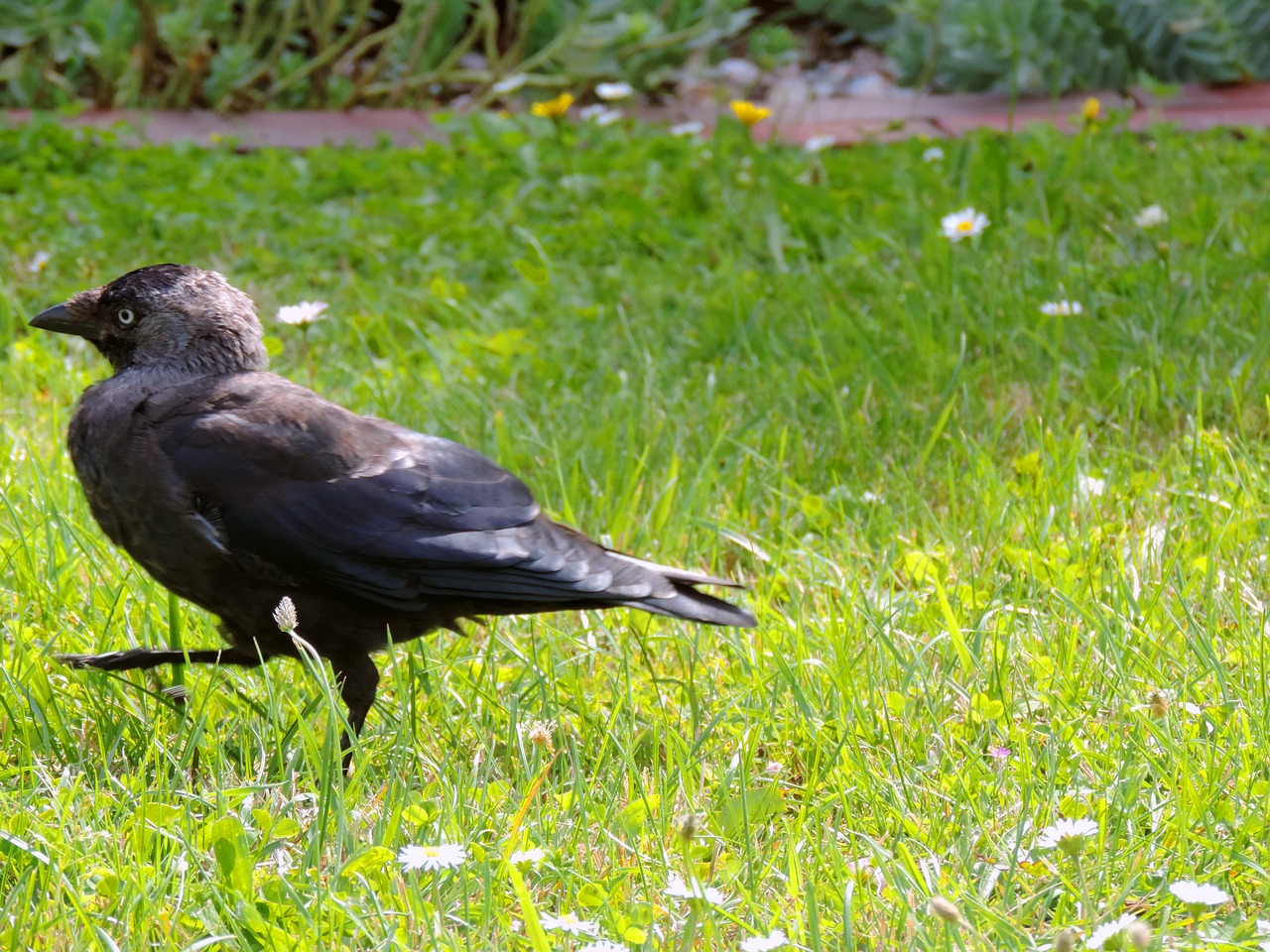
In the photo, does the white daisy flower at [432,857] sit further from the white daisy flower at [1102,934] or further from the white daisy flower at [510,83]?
the white daisy flower at [510,83]

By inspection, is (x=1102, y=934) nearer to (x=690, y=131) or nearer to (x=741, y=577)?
(x=741, y=577)

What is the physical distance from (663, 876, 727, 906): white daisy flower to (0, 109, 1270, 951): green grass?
0.04 meters

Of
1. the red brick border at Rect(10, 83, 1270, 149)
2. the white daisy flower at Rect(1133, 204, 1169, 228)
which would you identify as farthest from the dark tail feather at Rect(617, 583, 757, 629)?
the red brick border at Rect(10, 83, 1270, 149)

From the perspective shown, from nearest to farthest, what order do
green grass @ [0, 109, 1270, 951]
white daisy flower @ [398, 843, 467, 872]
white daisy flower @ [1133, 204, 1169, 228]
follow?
white daisy flower @ [398, 843, 467, 872], green grass @ [0, 109, 1270, 951], white daisy flower @ [1133, 204, 1169, 228]

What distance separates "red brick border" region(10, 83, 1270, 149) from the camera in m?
6.54

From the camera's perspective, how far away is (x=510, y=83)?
6590 mm

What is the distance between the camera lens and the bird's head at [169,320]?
281 centimetres

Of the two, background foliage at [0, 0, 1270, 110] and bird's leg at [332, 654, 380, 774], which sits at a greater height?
background foliage at [0, 0, 1270, 110]

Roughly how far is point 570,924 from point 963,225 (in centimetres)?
325

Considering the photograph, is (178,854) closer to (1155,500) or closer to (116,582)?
(116,582)

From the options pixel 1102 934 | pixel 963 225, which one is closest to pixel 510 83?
pixel 963 225

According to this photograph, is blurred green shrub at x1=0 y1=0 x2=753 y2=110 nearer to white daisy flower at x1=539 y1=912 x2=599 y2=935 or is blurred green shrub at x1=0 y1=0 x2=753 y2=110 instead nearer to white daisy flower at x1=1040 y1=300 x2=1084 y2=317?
white daisy flower at x1=1040 y1=300 x2=1084 y2=317

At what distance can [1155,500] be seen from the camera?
10.8ft

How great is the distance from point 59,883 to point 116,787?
0.43 m
